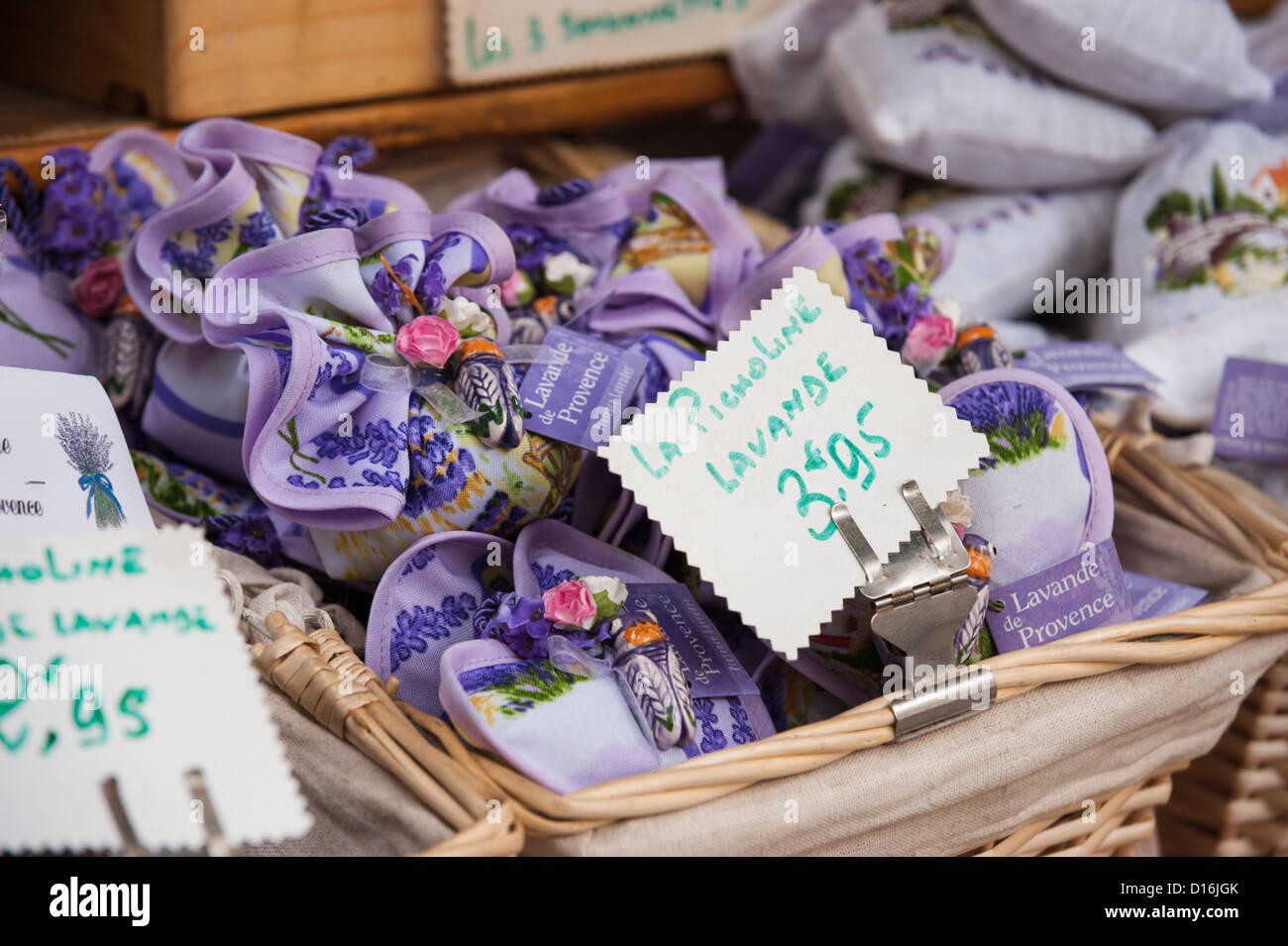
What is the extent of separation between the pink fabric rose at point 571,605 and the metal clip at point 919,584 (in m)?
0.15

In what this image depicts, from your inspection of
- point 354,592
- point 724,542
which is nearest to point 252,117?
point 354,592

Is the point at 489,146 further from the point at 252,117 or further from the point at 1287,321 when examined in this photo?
the point at 1287,321

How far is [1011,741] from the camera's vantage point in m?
0.64

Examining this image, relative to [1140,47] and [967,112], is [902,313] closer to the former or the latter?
[967,112]

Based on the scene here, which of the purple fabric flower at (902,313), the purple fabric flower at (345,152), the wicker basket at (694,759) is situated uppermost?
the purple fabric flower at (345,152)

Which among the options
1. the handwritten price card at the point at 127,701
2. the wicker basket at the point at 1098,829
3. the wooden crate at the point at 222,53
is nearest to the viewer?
the handwritten price card at the point at 127,701

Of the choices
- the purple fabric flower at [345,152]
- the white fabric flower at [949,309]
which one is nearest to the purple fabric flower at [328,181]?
the purple fabric flower at [345,152]

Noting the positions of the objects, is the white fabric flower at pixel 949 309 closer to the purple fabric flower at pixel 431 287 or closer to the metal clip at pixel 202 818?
the purple fabric flower at pixel 431 287

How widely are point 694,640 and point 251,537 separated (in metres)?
0.31

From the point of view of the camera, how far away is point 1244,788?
869 mm

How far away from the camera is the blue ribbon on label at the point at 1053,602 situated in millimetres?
706

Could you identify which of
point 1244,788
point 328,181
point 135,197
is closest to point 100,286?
point 135,197
